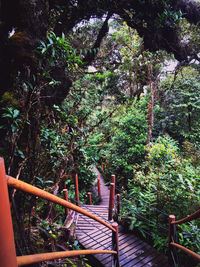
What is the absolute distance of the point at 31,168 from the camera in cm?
220

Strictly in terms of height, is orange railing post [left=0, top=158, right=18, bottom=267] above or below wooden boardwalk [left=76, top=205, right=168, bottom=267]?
above

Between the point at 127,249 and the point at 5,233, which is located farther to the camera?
the point at 127,249

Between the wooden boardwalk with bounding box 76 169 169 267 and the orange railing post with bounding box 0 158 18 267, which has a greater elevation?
the orange railing post with bounding box 0 158 18 267

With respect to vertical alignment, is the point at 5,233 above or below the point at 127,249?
above

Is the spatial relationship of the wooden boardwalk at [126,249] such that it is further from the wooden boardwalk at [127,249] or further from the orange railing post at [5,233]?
the orange railing post at [5,233]

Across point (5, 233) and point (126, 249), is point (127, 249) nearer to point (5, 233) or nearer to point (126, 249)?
point (126, 249)

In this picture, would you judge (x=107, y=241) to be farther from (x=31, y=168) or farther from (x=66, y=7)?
(x=66, y=7)

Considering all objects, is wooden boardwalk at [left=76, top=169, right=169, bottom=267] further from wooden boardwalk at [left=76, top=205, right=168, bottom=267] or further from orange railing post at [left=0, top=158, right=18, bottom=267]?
orange railing post at [left=0, top=158, right=18, bottom=267]

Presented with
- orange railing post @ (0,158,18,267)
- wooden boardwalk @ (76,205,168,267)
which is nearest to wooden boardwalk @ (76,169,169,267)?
wooden boardwalk @ (76,205,168,267)

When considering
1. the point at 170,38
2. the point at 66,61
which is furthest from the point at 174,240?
the point at 170,38

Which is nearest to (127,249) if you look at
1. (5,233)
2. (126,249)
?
(126,249)

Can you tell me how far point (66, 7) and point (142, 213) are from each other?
17.2ft

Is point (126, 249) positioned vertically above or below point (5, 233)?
below

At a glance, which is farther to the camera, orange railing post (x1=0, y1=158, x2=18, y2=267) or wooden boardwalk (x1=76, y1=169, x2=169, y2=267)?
wooden boardwalk (x1=76, y1=169, x2=169, y2=267)
